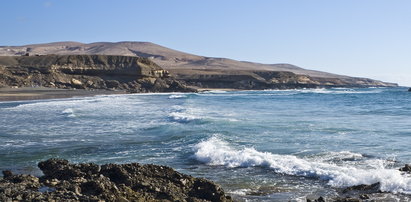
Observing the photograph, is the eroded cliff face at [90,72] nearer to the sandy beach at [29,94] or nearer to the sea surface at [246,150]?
the sandy beach at [29,94]

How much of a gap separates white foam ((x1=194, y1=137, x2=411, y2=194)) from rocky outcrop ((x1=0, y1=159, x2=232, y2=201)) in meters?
3.17

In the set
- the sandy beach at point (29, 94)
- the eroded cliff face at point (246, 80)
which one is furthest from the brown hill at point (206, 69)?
the sandy beach at point (29, 94)

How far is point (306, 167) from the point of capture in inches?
402

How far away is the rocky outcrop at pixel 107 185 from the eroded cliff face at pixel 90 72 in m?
56.1

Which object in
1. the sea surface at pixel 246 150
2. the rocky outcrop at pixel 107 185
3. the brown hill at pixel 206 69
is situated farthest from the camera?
the brown hill at pixel 206 69

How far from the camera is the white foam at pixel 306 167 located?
342 inches

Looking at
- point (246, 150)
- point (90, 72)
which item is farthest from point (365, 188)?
point (90, 72)

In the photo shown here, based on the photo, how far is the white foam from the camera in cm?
869

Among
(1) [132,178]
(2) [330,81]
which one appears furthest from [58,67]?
(2) [330,81]

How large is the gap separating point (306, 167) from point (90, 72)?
205 feet

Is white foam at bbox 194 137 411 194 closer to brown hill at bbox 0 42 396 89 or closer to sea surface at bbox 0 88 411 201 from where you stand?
sea surface at bbox 0 88 411 201

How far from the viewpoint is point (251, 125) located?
64.8 ft

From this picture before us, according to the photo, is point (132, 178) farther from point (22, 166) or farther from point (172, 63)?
point (172, 63)

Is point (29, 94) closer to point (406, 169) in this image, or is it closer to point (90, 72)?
point (90, 72)
